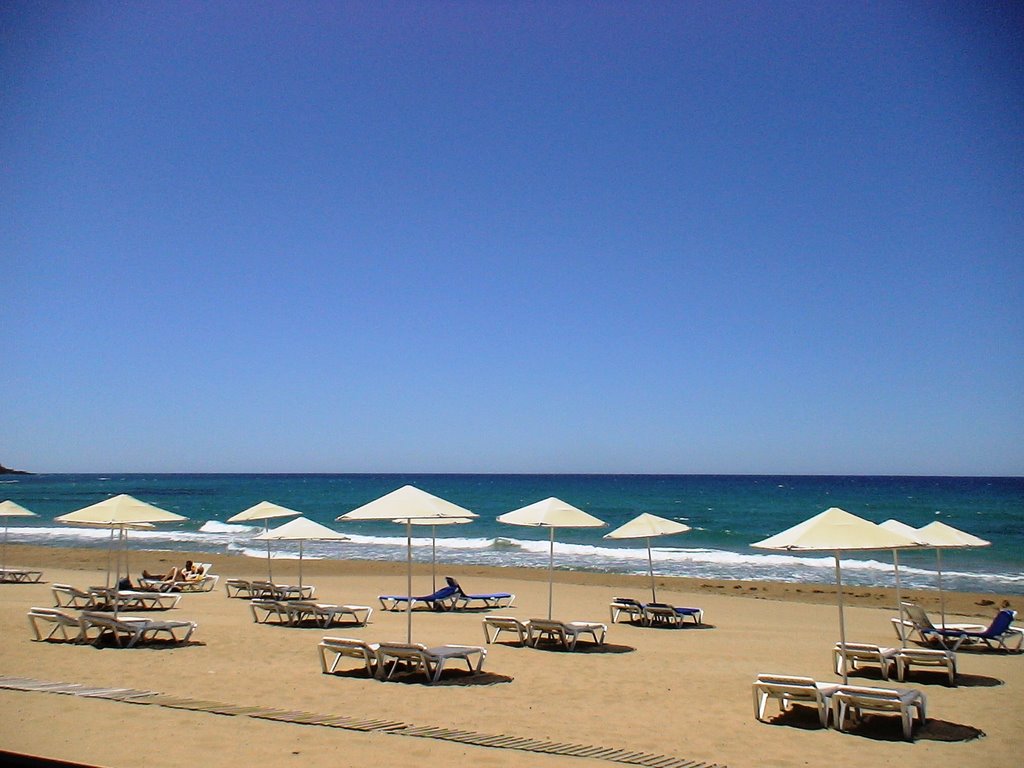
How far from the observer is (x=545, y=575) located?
23062 millimetres

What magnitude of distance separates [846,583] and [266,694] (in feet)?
60.6

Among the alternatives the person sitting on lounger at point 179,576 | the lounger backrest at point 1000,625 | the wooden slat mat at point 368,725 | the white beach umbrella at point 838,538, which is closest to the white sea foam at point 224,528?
the person sitting on lounger at point 179,576

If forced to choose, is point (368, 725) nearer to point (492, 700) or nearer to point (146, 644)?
point (492, 700)

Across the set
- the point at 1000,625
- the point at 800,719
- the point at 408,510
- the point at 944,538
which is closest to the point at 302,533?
the point at 408,510

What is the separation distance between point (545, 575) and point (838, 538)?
16344 mm

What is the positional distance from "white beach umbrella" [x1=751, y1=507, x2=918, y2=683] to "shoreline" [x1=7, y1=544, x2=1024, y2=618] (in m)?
10.4

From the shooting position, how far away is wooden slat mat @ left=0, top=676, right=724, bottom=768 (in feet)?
19.0

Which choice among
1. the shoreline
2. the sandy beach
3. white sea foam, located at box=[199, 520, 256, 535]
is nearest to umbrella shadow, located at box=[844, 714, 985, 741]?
the sandy beach

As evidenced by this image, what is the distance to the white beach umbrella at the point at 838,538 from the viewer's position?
23.6 feet

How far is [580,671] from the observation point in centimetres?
930

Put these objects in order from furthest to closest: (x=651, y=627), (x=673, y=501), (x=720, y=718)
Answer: (x=673, y=501)
(x=651, y=627)
(x=720, y=718)

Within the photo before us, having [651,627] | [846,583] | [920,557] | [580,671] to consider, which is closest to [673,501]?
[920,557]

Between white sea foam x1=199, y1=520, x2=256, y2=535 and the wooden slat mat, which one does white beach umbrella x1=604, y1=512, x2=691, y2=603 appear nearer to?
the wooden slat mat

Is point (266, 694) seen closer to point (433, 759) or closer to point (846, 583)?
point (433, 759)
